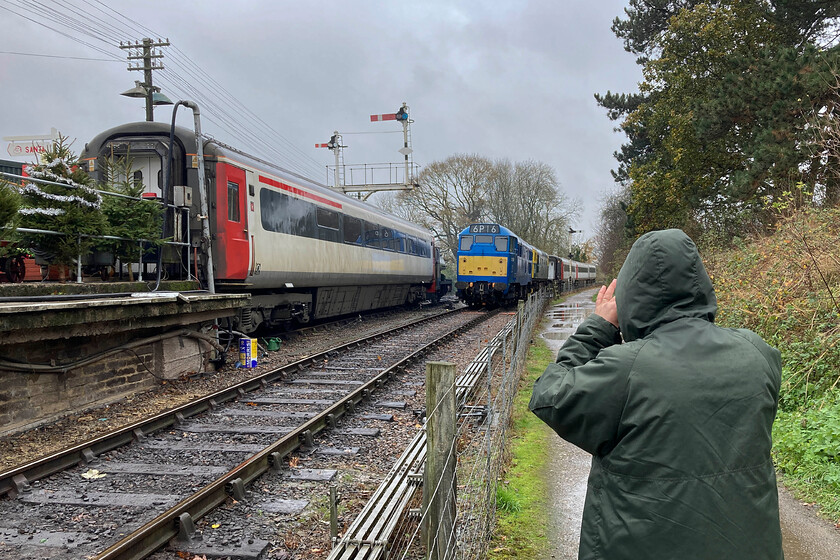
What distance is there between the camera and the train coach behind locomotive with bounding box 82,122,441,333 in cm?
957

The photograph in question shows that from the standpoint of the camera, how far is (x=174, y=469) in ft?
16.3

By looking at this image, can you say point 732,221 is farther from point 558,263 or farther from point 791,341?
point 558,263

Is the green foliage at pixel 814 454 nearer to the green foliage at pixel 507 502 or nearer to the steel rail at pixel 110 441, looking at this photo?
the green foliage at pixel 507 502

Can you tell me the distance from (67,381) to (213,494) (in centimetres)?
337

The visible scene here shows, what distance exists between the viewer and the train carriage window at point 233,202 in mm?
9796

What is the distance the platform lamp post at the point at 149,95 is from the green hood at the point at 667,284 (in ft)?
78.2

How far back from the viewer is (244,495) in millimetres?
4461

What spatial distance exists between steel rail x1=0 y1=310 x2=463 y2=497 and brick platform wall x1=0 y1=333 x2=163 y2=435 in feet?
3.84

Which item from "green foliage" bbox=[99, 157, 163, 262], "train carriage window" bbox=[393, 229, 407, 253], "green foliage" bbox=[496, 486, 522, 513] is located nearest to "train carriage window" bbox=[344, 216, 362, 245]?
"train carriage window" bbox=[393, 229, 407, 253]

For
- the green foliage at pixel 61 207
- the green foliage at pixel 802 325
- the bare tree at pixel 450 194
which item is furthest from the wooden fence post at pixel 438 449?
the bare tree at pixel 450 194

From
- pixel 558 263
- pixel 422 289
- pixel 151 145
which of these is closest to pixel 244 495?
pixel 151 145

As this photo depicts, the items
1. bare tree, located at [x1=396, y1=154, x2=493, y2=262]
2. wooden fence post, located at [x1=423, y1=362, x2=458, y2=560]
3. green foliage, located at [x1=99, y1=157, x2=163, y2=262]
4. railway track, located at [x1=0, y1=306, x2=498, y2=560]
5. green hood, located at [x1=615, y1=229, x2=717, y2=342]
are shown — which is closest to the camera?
green hood, located at [x1=615, y1=229, x2=717, y2=342]

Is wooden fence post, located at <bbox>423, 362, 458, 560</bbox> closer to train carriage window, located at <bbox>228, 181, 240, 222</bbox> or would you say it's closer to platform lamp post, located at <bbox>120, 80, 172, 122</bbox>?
train carriage window, located at <bbox>228, 181, 240, 222</bbox>

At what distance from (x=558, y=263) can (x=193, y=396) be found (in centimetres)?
3696
